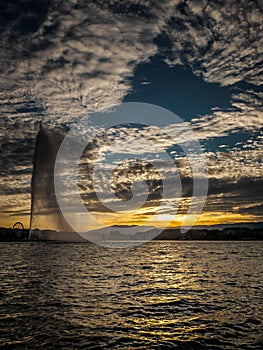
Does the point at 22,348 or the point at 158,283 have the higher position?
the point at 22,348

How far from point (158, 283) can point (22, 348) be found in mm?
21017

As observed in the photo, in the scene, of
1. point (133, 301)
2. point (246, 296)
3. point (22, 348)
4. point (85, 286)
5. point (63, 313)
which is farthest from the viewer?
point (85, 286)

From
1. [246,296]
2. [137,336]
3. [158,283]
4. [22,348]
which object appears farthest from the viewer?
[158,283]

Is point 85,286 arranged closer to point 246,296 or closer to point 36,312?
point 36,312

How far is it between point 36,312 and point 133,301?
677cm

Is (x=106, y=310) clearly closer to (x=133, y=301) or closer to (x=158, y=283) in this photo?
(x=133, y=301)

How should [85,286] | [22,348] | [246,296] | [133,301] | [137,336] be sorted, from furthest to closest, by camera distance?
[85,286] → [246,296] → [133,301] → [137,336] → [22,348]

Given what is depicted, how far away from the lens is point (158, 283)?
3189 cm

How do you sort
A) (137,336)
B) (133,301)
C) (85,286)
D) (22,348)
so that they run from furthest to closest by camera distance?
(85,286), (133,301), (137,336), (22,348)

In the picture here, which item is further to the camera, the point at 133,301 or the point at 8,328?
the point at 133,301

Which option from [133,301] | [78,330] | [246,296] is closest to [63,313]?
[78,330]

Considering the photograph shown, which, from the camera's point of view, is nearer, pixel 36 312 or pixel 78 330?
pixel 78 330

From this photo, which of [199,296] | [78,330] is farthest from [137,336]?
[199,296]

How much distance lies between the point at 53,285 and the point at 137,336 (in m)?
16.9
